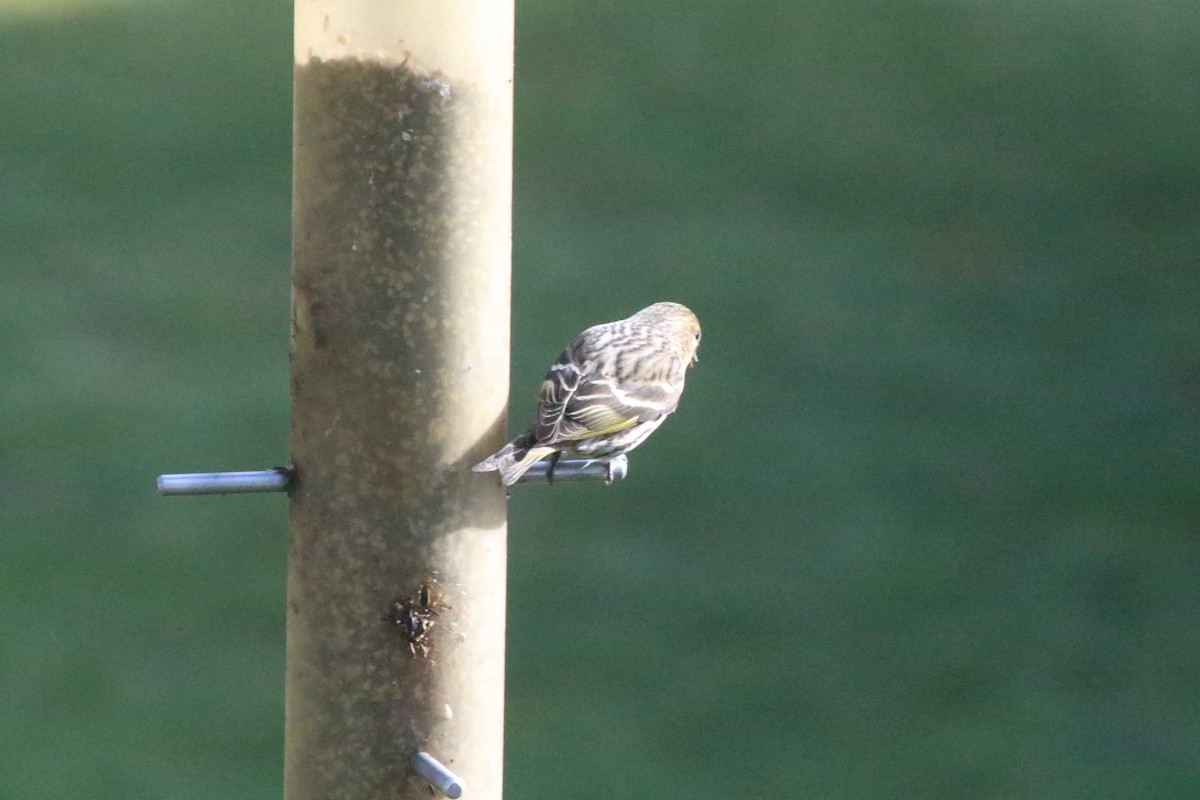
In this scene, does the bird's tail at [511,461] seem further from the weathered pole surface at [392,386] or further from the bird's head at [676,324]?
the bird's head at [676,324]

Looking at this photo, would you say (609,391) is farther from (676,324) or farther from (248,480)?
(248,480)

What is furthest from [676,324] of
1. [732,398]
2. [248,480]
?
→ [732,398]

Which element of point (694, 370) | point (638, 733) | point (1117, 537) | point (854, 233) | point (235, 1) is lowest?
point (638, 733)

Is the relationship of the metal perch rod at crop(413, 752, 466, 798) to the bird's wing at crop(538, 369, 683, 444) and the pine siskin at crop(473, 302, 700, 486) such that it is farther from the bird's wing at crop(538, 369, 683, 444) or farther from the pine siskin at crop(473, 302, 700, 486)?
the bird's wing at crop(538, 369, 683, 444)

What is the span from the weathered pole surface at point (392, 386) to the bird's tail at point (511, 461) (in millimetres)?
41

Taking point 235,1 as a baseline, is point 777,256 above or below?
below

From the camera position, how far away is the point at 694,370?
35.9ft

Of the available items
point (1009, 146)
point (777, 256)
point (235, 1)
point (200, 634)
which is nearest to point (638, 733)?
point (200, 634)

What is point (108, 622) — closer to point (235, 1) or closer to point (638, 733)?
point (638, 733)

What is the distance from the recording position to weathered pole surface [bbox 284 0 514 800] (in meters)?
3.88

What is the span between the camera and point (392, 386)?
393 centimetres

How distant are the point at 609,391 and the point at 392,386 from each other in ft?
4.00

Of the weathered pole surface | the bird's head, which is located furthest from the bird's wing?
the weathered pole surface

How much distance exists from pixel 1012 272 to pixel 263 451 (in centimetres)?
502
